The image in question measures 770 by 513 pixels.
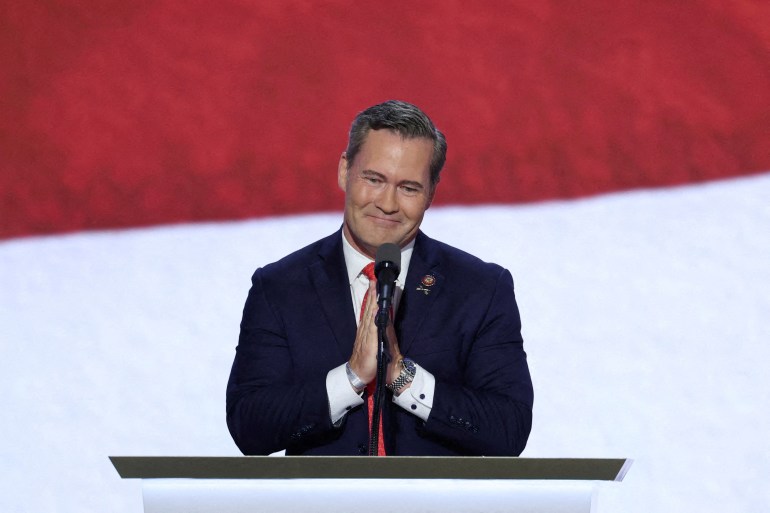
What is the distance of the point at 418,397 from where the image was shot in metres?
1.96

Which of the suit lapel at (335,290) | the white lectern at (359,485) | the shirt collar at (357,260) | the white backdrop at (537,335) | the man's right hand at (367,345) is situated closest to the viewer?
the white lectern at (359,485)

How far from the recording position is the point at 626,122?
2.90m

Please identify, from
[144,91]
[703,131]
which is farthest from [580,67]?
[144,91]

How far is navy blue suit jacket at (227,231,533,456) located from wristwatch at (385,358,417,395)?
0.21 feet

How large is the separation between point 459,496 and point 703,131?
181cm

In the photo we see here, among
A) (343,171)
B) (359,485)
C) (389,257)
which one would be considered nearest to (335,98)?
(343,171)

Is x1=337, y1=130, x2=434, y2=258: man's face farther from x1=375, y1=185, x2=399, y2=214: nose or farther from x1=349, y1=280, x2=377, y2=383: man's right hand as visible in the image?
x1=349, y1=280, x2=377, y2=383: man's right hand

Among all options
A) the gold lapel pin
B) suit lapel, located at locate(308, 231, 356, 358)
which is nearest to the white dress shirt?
suit lapel, located at locate(308, 231, 356, 358)

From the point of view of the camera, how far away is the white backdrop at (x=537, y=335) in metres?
2.76

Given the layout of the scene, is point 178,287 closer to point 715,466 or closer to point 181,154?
point 181,154

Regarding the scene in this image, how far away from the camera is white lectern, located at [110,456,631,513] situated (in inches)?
55.2

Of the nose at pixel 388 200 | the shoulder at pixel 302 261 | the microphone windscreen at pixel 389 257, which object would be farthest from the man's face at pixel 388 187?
the microphone windscreen at pixel 389 257

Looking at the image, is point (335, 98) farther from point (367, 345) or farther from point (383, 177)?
point (367, 345)

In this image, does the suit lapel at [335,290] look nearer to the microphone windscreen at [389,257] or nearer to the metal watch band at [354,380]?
the metal watch band at [354,380]
